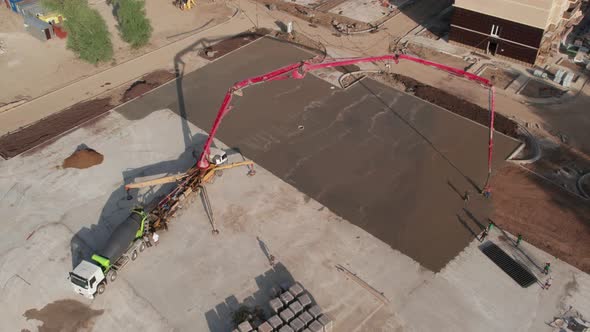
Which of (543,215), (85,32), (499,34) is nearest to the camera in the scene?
(543,215)

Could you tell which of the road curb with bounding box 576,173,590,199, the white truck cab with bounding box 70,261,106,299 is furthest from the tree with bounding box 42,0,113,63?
the road curb with bounding box 576,173,590,199

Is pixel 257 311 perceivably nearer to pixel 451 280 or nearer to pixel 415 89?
pixel 451 280

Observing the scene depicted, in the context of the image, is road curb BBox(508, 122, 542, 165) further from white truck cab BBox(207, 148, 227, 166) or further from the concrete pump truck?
the concrete pump truck

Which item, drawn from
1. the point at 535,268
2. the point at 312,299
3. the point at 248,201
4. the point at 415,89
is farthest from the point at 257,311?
the point at 415,89

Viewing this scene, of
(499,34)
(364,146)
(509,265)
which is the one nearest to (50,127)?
(364,146)

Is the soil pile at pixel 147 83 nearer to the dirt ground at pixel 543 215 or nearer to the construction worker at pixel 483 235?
the dirt ground at pixel 543 215

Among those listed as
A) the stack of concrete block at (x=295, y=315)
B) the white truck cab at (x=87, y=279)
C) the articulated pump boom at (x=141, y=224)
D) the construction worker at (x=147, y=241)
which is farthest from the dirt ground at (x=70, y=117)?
the stack of concrete block at (x=295, y=315)

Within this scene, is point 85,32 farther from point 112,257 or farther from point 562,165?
point 562,165

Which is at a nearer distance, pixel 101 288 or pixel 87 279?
pixel 87 279
